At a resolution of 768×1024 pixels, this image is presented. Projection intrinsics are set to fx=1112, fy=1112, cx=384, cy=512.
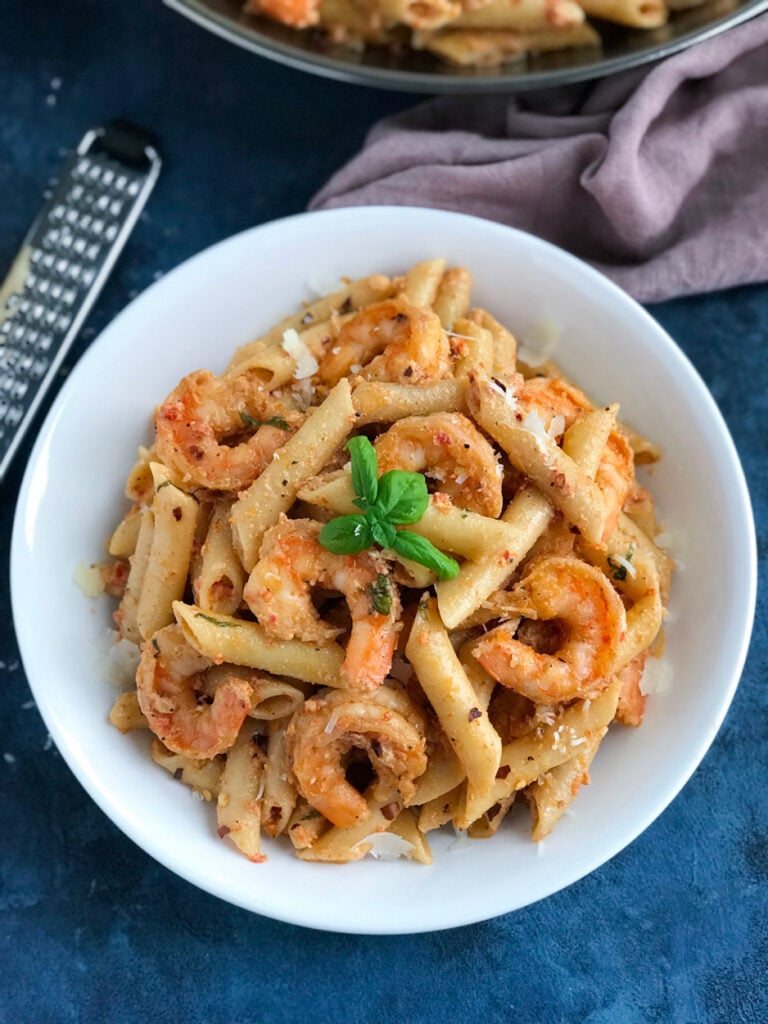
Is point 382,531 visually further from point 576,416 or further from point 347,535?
point 576,416

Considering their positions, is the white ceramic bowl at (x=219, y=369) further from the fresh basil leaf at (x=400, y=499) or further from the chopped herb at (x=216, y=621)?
the fresh basil leaf at (x=400, y=499)

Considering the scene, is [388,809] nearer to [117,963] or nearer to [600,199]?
[117,963]

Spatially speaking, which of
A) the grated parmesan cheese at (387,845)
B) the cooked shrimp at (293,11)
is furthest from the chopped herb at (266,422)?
the cooked shrimp at (293,11)

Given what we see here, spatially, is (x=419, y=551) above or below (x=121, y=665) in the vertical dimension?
above

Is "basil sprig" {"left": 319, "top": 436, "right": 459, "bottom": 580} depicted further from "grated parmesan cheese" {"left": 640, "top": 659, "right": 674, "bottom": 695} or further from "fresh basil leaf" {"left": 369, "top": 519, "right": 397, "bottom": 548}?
"grated parmesan cheese" {"left": 640, "top": 659, "right": 674, "bottom": 695}

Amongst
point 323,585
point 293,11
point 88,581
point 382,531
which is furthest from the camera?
point 293,11

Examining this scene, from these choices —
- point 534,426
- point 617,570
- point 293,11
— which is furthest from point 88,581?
point 293,11

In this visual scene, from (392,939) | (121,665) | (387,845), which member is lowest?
(392,939)
